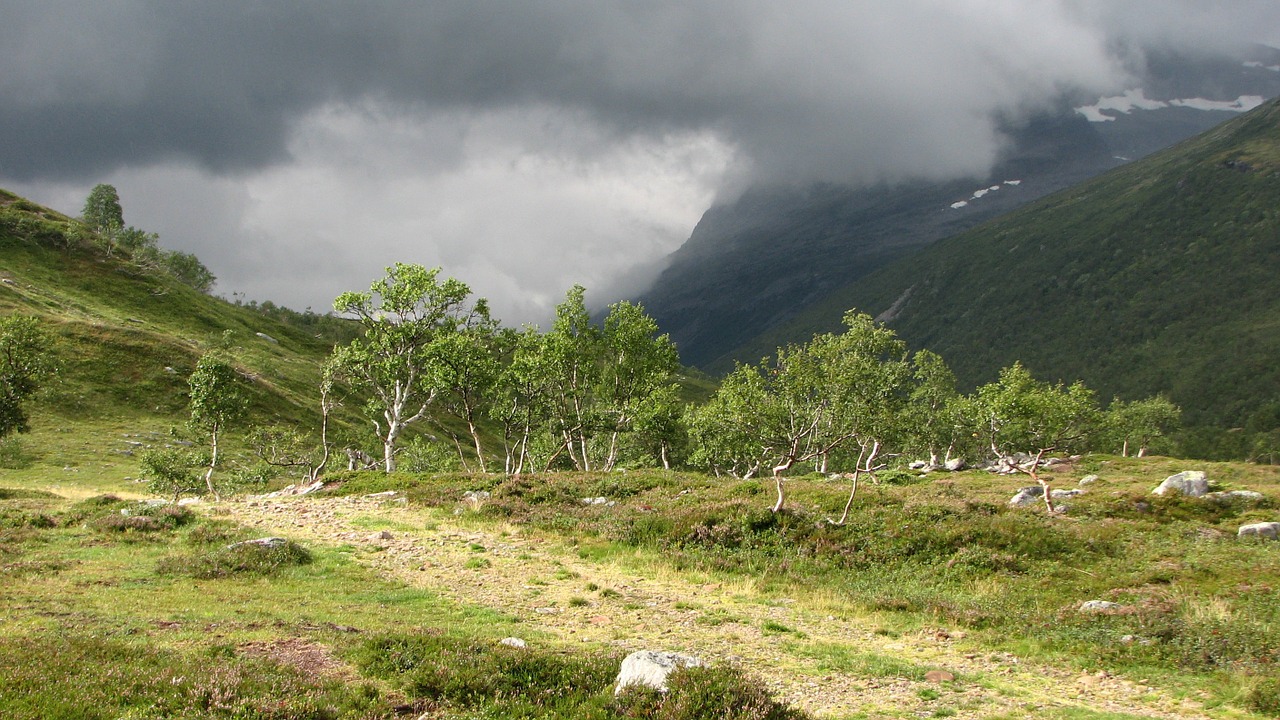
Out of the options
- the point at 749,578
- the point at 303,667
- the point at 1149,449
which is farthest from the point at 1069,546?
the point at 1149,449

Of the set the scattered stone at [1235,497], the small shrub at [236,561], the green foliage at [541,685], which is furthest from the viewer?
the scattered stone at [1235,497]

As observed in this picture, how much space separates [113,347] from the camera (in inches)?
3155

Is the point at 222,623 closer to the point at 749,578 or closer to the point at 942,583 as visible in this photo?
the point at 749,578

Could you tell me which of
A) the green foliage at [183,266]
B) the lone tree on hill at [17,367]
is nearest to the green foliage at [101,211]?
the green foliage at [183,266]

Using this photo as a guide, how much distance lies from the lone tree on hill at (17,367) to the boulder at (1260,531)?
62.9 metres

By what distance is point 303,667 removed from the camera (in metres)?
10.7

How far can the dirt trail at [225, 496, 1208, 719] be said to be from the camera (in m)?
12.0

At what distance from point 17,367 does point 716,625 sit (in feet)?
153

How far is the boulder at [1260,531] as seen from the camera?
2448 cm

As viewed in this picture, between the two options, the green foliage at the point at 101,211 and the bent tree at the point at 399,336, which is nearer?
the bent tree at the point at 399,336

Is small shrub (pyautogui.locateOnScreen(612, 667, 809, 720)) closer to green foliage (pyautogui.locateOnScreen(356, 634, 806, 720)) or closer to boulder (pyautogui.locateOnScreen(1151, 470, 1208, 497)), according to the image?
green foliage (pyautogui.locateOnScreen(356, 634, 806, 720))

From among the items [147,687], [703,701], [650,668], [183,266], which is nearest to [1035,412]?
[650,668]

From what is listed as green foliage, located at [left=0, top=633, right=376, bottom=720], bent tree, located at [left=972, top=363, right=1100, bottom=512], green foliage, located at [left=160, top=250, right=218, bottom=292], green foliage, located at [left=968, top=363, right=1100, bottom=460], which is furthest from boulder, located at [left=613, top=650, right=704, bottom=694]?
green foliage, located at [left=160, top=250, right=218, bottom=292]

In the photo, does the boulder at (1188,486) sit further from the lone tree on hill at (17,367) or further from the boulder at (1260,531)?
the lone tree on hill at (17,367)
